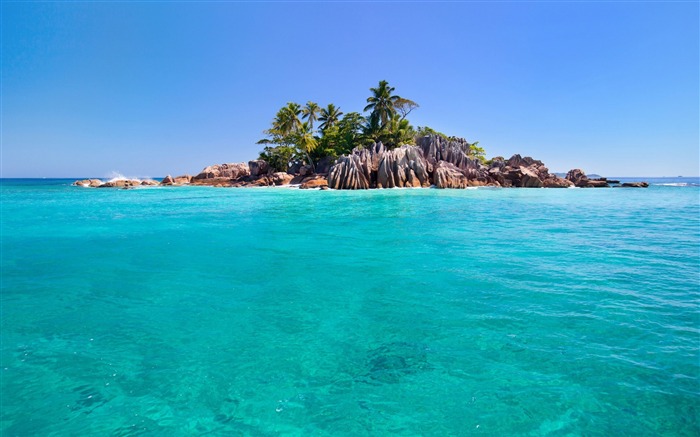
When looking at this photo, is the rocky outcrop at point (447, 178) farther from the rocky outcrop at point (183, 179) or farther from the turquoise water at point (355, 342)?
the rocky outcrop at point (183, 179)

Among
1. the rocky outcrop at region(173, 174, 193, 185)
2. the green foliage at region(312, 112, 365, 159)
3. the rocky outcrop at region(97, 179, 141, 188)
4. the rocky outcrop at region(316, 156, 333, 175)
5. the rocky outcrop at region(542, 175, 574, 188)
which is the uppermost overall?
the green foliage at region(312, 112, 365, 159)

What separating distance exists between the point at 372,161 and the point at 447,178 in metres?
12.7

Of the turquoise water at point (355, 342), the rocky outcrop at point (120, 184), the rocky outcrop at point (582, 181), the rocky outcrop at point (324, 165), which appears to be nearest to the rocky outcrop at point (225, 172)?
the rocky outcrop at point (120, 184)

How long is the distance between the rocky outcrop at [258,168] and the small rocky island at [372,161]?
20cm

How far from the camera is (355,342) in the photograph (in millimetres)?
6176

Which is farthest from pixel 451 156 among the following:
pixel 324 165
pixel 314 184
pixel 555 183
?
pixel 324 165

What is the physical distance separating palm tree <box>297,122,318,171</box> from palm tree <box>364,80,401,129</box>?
12.3m

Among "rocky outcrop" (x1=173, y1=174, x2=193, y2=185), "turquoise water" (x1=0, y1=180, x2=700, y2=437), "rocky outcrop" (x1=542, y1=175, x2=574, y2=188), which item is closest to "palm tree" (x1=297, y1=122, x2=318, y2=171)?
"rocky outcrop" (x1=173, y1=174, x2=193, y2=185)

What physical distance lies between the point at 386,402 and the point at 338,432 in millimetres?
820

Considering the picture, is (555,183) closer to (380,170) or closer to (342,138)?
(380,170)

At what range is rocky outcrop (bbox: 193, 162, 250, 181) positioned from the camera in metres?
80.1

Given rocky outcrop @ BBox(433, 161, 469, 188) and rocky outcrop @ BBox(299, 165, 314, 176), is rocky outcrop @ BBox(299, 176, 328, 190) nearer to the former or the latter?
rocky outcrop @ BBox(299, 165, 314, 176)

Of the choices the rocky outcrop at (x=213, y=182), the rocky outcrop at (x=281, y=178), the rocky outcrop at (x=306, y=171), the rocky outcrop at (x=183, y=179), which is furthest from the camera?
the rocky outcrop at (x=183, y=179)

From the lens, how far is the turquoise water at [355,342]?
432 centimetres
